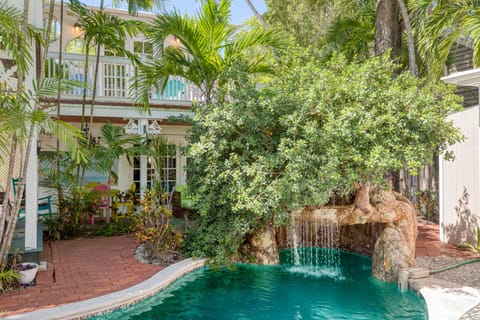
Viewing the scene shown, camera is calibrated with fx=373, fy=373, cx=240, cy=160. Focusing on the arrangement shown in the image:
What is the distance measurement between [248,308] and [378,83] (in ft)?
13.6

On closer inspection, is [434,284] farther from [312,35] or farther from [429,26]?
[312,35]

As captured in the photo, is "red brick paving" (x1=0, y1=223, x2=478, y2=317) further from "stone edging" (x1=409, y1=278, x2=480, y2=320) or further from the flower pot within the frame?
"stone edging" (x1=409, y1=278, x2=480, y2=320)

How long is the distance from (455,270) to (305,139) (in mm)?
3431

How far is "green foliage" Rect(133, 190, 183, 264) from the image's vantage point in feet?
22.7

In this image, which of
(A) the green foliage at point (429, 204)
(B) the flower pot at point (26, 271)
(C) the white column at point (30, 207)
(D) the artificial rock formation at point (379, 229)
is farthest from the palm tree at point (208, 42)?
(A) the green foliage at point (429, 204)

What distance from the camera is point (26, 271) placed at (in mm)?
5387

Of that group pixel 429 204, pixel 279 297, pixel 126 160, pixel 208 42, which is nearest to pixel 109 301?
pixel 279 297

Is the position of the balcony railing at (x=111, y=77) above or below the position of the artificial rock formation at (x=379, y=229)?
above

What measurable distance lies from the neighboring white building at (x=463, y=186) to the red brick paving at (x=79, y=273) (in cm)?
631

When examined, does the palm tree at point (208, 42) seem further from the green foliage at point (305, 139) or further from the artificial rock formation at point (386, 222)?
the artificial rock formation at point (386, 222)

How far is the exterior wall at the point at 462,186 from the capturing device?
7539 millimetres

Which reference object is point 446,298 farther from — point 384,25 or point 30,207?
point 384,25

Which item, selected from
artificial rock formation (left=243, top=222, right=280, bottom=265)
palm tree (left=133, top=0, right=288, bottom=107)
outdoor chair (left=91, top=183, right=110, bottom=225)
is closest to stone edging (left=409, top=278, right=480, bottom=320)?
artificial rock formation (left=243, top=222, right=280, bottom=265)

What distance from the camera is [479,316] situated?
4.32 m
